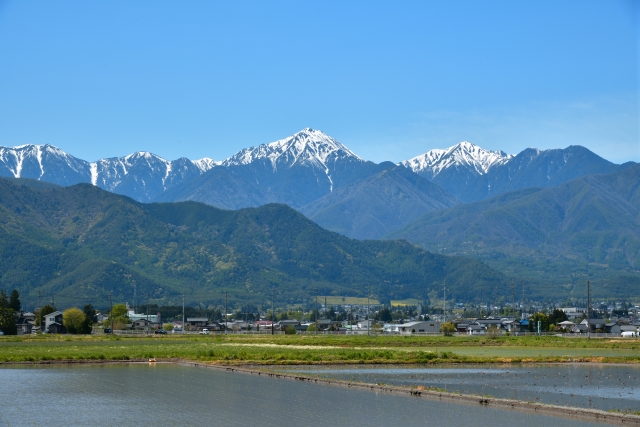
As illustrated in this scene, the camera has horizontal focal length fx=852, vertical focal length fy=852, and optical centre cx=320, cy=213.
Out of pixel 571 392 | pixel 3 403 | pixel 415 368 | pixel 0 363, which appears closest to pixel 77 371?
pixel 0 363

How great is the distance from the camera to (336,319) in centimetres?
17700

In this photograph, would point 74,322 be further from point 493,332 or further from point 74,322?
point 493,332

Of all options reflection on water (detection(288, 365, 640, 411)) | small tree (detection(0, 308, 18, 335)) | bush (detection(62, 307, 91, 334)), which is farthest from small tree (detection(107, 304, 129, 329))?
reflection on water (detection(288, 365, 640, 411))

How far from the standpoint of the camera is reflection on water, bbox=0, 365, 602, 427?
87.8 ft

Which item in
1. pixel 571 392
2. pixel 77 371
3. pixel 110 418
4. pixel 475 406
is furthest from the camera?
pixel 77 371

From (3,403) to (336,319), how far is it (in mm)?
147812

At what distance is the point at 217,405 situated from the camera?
3050 cm

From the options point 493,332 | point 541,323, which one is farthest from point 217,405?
point 541,323

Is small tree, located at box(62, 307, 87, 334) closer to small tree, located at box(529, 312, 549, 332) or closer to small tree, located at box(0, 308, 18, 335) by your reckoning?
small tree, located at box(0, 308, 18, 335)

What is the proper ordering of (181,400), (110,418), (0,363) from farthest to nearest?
(0,363) < (181,400) < (110,418)

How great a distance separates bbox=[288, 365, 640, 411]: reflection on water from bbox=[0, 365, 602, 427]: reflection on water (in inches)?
151

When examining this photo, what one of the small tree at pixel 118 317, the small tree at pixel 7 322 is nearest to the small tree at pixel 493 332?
the small tree at pixel 118 317

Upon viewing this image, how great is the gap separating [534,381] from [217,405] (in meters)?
16.0

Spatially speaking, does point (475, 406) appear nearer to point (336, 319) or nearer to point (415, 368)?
point (415, 368)
